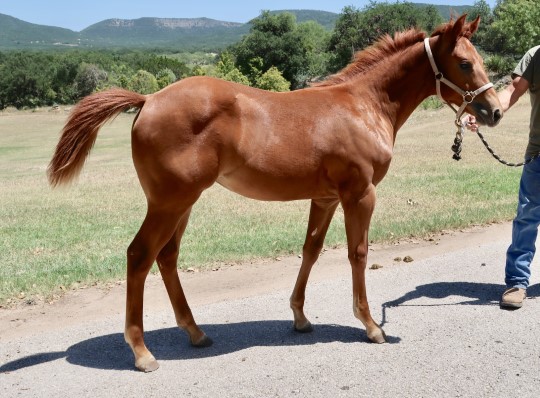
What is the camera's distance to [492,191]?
37.0 feet

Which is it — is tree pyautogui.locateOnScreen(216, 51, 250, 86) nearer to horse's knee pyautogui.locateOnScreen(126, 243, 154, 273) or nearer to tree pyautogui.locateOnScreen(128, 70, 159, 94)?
tree pyautogui.locateOnScreen(128, 70, 159, 94)

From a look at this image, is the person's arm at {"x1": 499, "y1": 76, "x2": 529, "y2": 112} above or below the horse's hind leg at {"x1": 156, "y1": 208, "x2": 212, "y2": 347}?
above

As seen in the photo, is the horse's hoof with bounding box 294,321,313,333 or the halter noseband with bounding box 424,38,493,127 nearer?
the halter noseband with bounding box 424,38,493,127

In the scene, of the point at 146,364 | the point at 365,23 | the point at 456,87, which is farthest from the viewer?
the point at 365,23

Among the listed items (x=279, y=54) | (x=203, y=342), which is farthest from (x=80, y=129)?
(x=279, y=54)

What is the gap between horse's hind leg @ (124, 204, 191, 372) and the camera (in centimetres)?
428

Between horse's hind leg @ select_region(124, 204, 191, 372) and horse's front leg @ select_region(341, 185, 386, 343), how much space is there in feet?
3.92

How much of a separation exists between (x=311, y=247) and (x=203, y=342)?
1135 mm

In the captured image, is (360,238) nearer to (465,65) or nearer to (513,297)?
(465,65)

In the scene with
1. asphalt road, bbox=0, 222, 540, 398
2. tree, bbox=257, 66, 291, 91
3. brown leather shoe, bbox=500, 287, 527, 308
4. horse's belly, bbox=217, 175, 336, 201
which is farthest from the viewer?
tree, bbox=257, 66, 291, 91

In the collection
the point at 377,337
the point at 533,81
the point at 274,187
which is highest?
the point at 533,81

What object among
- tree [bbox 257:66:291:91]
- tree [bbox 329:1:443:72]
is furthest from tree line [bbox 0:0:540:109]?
tree [bbox 257:66:291:91]

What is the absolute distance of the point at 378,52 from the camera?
5.05 metres

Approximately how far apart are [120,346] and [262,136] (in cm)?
187
